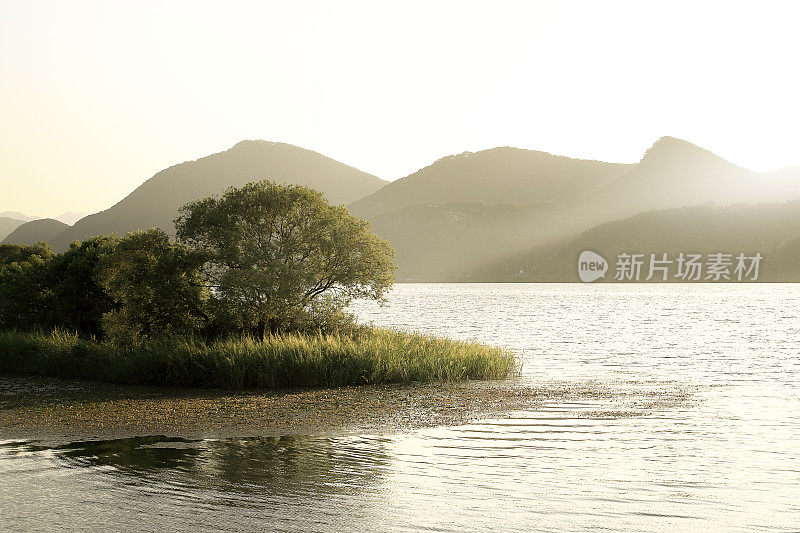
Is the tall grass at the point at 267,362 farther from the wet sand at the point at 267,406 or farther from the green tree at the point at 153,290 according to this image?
the green tree at the point at 153,290

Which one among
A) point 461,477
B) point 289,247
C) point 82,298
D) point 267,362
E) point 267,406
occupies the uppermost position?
point 289,247

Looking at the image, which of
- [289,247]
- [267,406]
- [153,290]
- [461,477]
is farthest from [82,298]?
[461,477]

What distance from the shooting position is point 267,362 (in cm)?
2605

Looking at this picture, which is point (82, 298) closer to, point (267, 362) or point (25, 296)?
point (25, 296)

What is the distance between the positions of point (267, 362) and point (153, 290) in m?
6.30

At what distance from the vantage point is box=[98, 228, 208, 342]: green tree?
29.6 m

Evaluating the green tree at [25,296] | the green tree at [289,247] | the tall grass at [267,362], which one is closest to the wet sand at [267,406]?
the tall grass at [267,362]

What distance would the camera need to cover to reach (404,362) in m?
27.3

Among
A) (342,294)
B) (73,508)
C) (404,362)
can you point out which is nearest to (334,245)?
(342,294)

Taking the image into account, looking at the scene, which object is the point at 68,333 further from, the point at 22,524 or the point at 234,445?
the point at 22,524

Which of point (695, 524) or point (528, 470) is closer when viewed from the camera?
point (695, 524)

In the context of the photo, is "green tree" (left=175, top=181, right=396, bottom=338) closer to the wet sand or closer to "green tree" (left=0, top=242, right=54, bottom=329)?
the wet sand

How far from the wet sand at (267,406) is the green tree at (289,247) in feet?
19.2

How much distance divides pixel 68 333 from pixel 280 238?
9299mm
